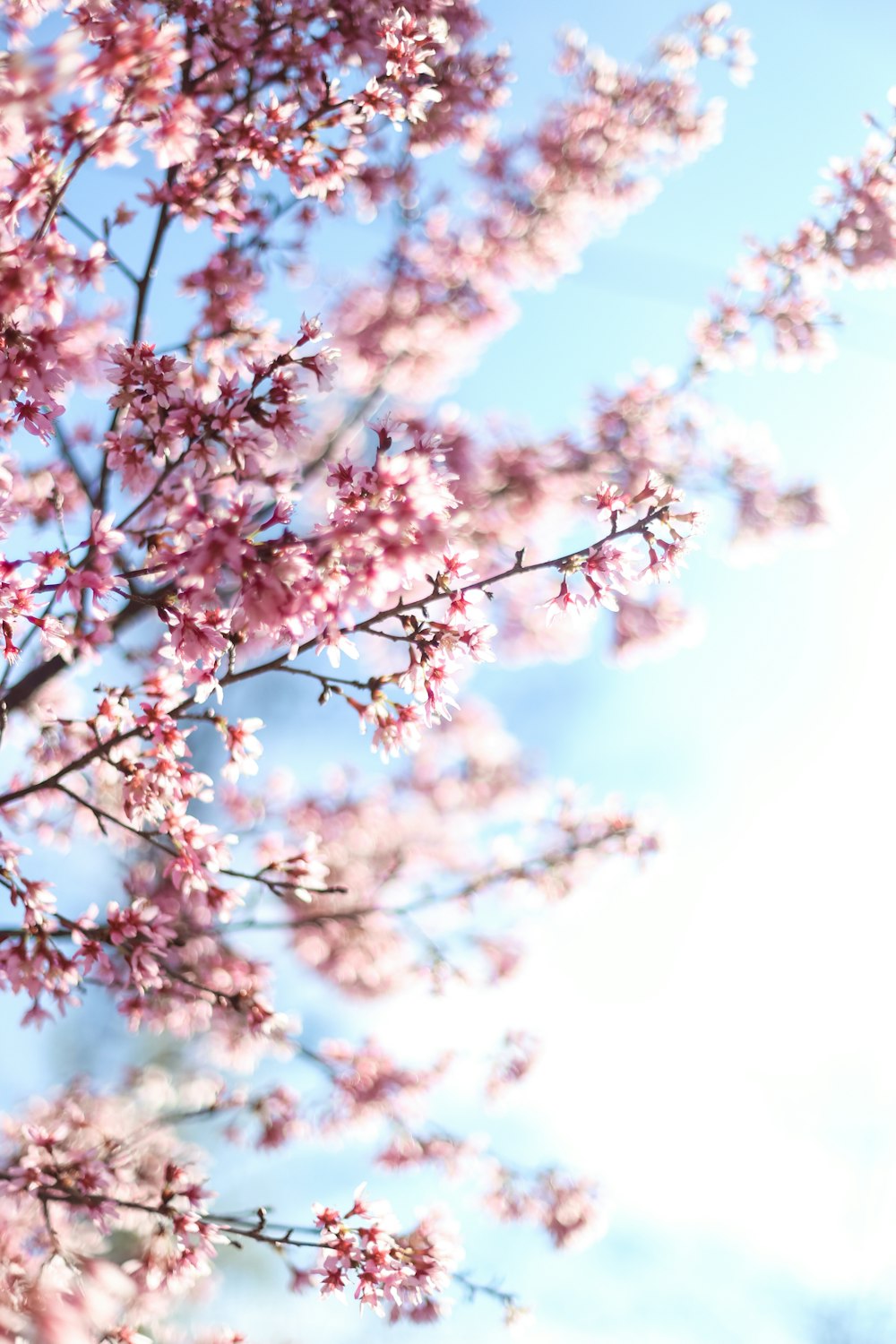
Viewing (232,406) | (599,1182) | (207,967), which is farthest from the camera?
(599,1182)

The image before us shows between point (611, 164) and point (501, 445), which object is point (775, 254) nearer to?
point (611, 164)

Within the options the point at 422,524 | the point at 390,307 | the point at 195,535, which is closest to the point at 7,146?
the point at 195,535

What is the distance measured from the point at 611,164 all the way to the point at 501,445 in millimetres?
1972

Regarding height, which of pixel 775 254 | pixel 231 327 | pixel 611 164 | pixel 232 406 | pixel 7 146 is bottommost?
pixel 232 406

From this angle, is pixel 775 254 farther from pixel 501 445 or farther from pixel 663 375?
pixel 501 445

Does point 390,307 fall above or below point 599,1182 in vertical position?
above

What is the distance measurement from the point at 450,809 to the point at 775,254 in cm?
545

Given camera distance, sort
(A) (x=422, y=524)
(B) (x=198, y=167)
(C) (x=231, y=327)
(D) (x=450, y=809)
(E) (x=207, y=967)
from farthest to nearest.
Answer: (D) (x=450, y=809) → (E) (x=207, y=967) → (C) (x=231, y=327) → (B) (x=198, y=167) → (A) (x=422, y=524)

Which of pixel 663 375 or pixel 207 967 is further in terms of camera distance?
pixel 663 375

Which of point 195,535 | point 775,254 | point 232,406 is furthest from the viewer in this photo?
point 775,254

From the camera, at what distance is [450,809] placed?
7.93m

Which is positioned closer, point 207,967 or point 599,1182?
point 207,967

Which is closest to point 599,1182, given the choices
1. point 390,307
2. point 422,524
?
point 422,524

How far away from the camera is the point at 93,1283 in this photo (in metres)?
1.42
